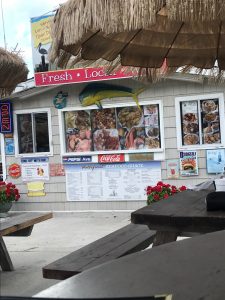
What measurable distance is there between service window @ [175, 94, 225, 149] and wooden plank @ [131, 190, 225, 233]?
538 centimetres

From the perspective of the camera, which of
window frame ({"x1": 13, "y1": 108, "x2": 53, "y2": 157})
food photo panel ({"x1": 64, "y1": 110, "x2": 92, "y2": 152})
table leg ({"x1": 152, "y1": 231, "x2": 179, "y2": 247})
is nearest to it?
table leg ({"x1": 152, "y1": 231, "x2": 179, "y2": 247})

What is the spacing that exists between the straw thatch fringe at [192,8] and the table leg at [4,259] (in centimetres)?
455

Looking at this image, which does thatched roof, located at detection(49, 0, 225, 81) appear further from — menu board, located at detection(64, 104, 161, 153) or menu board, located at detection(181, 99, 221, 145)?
menu board, located at detection(64, 104, 161, 153)

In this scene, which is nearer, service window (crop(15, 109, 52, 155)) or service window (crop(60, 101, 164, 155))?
service window (crop(60, 101, 164, 155))

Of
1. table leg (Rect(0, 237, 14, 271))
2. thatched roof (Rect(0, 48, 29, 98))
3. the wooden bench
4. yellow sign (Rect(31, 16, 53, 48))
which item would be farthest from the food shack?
thatched roof (Rect(0, 48, 29, 98))

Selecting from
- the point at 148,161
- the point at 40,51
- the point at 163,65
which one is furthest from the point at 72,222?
the point at 163,65

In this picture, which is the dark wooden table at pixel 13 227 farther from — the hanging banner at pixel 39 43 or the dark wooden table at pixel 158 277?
the hanging banner at pixel 39 43

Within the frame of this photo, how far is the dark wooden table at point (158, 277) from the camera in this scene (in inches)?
85.6

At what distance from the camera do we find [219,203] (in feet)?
12.3

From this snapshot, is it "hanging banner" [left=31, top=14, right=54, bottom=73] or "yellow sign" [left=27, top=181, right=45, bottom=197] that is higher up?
"hanging banner" [left=31, top=14, right=54, bottom=73]

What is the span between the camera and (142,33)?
13.1 ft

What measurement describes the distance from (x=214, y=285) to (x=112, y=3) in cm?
159

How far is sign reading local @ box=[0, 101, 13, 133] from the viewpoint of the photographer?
10.9 meters

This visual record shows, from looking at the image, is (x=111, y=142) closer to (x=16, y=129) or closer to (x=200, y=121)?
(x=200, y=121)
